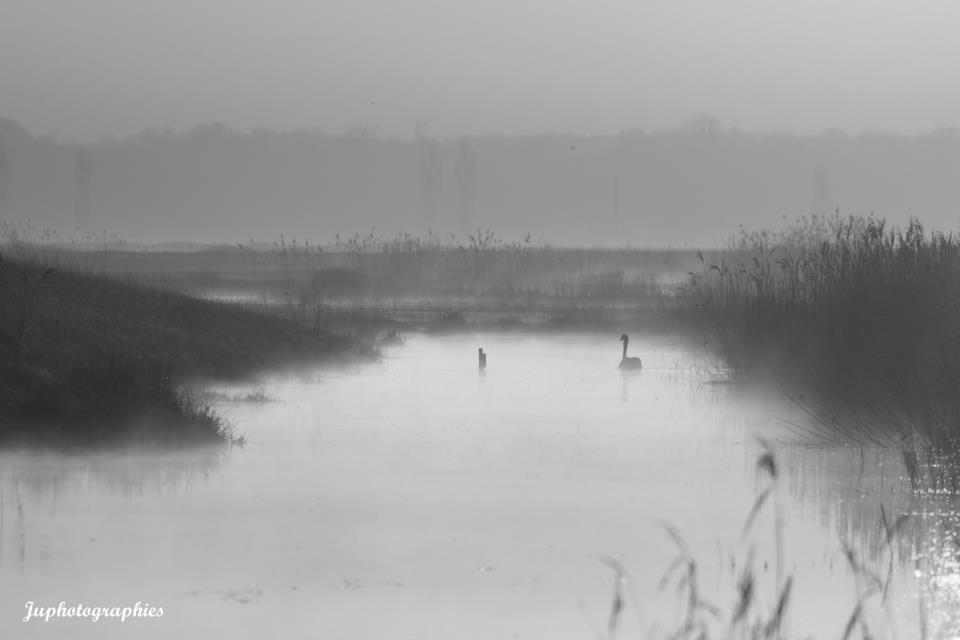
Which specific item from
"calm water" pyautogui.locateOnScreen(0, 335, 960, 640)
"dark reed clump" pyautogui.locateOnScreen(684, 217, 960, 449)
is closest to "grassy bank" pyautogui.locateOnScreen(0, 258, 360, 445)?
"calm water" pyautogui.locateOnScreen(0, 335, 960, 640)

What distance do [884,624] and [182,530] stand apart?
370cm

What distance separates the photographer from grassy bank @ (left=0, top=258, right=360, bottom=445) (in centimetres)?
961

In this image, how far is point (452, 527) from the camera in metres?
Answer: 7.27

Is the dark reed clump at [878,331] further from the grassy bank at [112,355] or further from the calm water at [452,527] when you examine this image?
the grassy bank at [112,355]

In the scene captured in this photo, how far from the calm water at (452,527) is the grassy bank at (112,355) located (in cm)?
55

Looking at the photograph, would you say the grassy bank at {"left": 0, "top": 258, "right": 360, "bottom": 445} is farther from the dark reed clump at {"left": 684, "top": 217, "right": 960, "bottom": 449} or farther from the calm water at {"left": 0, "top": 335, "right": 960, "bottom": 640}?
the dark reed clump at {"left": 684, "top": 217, "right": 960, "bottom": 449}

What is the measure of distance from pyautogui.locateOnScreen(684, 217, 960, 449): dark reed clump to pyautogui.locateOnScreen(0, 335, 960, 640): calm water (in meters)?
0.50

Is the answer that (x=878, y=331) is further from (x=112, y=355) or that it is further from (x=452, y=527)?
(x=112, y=355)

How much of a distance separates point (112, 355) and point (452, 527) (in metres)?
3.99

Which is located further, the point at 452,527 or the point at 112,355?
the point at 112,355

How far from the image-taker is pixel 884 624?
17.5 ft

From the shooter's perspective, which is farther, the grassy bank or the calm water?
the grassy bank

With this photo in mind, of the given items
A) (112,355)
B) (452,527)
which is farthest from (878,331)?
(112,355)

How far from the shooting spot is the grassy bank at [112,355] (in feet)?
31.5
